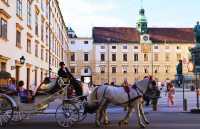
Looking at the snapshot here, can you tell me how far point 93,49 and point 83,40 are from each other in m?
3.45

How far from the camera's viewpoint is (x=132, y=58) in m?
126

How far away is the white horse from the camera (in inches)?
665

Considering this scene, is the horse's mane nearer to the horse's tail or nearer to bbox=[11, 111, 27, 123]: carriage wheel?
the horse's tail

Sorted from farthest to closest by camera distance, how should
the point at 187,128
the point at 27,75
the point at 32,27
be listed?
the point at 32,27 → the point at 27,75 → the point at 187,128

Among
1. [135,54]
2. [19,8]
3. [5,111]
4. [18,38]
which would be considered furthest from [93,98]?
[135,54]

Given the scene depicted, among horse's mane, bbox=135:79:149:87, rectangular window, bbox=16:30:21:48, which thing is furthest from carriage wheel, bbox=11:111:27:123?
rectangular window, bbox=16:30:21:48

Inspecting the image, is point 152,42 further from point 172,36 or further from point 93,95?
point 93,95

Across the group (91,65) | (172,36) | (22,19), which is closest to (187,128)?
(22,19)

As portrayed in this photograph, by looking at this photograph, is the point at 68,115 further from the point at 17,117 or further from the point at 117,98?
the point at 17,117

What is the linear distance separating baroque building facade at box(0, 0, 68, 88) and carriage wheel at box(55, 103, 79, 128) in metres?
13.6

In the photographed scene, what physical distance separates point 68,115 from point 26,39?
2551 centimetres

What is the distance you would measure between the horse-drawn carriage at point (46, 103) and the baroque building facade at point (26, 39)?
12.9 meters

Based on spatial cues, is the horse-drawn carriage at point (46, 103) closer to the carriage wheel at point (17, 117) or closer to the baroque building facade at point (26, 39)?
the carriage wheel at point (17, 117)

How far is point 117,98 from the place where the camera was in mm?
16953
